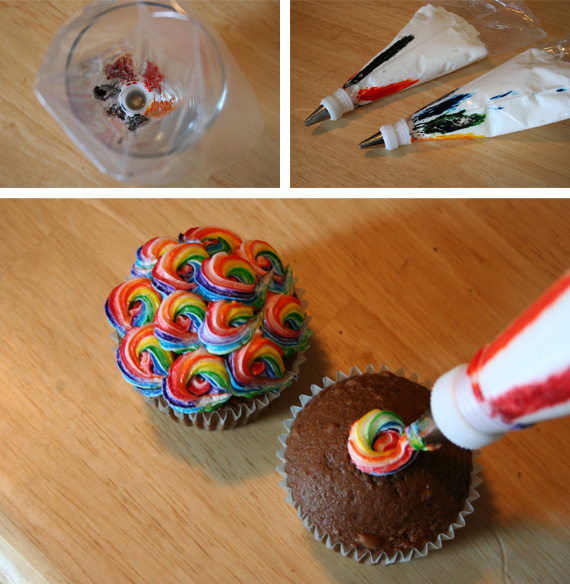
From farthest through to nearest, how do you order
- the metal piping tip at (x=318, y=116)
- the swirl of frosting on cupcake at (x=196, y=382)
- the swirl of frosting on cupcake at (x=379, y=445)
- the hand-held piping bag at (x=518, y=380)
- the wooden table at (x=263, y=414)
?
the metal piping tip at (x=318, y=116)
the wooden table at (x=263, y=414)
the swirl of frosting on cupcake at (x=196, y=382)
the swirl of frosting on cupcake at (x=379, y=445)
the hand-held piping bag at (x=518, y=380)

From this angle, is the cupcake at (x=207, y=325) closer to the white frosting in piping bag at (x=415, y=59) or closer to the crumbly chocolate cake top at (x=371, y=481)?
the crumbly chocolate cake top at (x=371, y=481)

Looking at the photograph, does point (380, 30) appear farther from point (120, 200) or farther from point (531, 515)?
point (531, 515)

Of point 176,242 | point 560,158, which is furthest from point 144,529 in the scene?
point 560,158

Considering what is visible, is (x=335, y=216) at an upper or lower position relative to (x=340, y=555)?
upper

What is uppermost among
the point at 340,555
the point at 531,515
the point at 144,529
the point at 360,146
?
the point at 360,146

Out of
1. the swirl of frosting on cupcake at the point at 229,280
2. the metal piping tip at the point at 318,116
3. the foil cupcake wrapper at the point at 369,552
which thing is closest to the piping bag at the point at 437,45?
the metal piping tip at the point at 318,116

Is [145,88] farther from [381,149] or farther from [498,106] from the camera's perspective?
[498,106]
